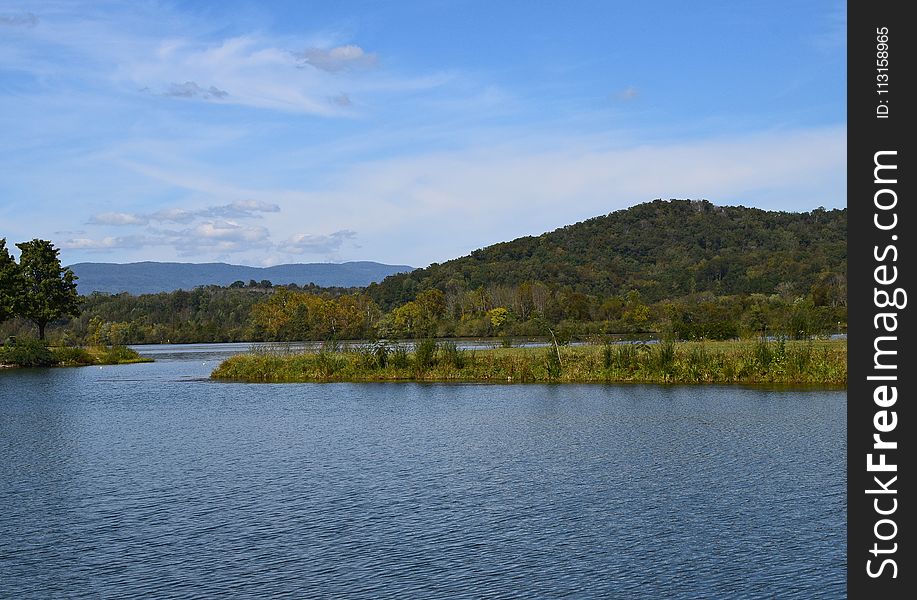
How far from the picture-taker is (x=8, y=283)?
75.8 m

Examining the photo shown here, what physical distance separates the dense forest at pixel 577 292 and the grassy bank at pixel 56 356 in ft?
73.1

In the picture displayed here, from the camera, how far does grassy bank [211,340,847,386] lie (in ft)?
135

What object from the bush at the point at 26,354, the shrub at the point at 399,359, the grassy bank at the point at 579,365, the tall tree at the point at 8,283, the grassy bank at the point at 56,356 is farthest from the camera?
the tall tree at the point at 8,283

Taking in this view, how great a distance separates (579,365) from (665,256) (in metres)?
126

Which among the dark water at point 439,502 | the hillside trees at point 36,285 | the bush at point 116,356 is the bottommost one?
the dark water at point 439,502

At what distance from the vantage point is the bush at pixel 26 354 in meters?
72.6

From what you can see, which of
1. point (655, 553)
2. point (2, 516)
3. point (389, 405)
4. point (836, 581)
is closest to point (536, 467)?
point (655, 553)

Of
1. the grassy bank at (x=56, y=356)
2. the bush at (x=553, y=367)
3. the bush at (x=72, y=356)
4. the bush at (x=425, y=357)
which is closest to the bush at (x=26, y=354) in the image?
the grassy bank at (x=56, y=356)

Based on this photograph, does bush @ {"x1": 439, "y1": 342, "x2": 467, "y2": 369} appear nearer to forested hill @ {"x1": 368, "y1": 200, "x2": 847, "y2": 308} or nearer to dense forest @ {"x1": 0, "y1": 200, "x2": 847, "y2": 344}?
dense forest @ {"x1": 0, "y1": 200, "x2": 847, "y2": 344}

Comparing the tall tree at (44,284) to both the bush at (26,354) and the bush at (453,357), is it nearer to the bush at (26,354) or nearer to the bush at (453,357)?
the bush at (26,354)

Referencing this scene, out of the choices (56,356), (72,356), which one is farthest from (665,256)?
(56,356)

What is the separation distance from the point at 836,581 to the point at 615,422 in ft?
54.7

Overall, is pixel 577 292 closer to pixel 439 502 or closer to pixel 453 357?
pixel 453 357
